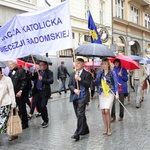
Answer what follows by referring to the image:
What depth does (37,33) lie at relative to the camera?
6.07 metres

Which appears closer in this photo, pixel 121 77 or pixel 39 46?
pixel 39 46

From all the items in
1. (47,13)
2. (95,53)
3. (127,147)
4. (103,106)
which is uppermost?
(47,13)

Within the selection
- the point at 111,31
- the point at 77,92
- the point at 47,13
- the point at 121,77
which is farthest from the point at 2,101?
the point at 111,31

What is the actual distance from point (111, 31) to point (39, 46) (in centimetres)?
1918

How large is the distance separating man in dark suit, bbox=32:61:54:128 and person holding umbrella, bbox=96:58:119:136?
1402 mm

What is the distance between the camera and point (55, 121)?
7.95 m

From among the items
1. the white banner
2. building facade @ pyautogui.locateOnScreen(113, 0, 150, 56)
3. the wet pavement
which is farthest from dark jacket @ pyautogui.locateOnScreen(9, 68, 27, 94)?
building facade @ pyautogui.locateOnScreen(113, 0, 150, 56)

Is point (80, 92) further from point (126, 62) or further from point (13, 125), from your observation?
point (126, 62)

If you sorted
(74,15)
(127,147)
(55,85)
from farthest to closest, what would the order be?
(74,15) → (55,85) → (127,147)

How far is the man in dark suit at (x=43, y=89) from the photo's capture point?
7126 mm

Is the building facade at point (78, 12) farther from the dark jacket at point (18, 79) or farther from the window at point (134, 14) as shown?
the window at point (134, 14)

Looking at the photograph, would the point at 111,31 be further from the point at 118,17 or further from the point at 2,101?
the point at 2,101

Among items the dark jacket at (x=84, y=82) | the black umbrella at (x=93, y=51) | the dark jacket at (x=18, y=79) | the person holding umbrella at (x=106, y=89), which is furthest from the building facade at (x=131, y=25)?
the dark jacket at (x=84, y=82)

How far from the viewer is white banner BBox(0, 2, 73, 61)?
5.90m
